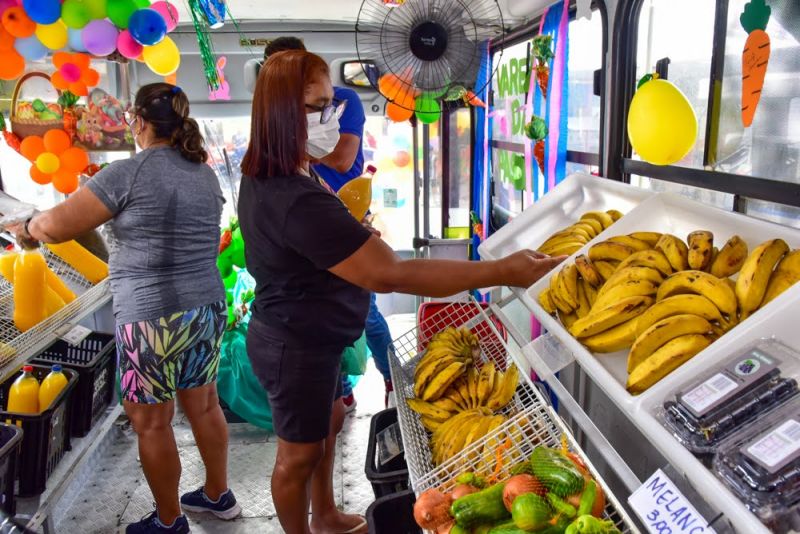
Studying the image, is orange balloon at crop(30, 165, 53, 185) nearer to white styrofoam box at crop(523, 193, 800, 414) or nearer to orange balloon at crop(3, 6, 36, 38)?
orange balloon at crop(3, 6, 36, 38)

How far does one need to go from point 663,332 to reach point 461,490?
65cm

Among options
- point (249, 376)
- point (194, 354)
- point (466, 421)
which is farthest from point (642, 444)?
point (249, 376)

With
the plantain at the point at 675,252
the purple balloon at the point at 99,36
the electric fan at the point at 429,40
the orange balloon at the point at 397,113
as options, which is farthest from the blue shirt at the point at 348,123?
the plantain at the point at 675,252

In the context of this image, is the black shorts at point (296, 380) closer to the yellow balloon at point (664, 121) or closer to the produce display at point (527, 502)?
the produce display at point (527, 502)

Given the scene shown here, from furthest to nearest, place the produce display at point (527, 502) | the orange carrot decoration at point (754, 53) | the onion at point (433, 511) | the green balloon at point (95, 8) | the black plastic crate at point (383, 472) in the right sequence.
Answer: the green balloon at point (95, 8), the black plastic crate at point (383, 472), the orange carrot decoration at point (754, 53), the onion at point (433, 511), the produce display at point (527, 502)

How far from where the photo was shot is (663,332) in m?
1.21

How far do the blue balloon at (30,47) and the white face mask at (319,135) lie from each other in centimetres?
225

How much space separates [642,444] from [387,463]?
94 centimetres

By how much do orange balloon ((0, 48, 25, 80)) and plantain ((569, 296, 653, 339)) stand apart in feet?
11.5

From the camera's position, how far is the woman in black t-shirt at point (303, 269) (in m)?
1.83

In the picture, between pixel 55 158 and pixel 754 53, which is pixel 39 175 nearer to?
pixel 55 158

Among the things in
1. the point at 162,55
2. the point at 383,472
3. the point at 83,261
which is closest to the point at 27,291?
the point at 83,261

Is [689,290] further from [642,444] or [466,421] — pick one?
[642,444]

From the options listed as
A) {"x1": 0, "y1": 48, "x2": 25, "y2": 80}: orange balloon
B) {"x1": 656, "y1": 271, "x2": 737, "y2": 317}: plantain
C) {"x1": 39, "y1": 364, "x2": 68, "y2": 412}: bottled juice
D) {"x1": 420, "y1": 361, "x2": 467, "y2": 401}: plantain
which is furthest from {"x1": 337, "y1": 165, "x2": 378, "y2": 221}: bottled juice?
{"x1": 0, "y1": 48, "x2": 25, "y2": 80}: orange balloon
